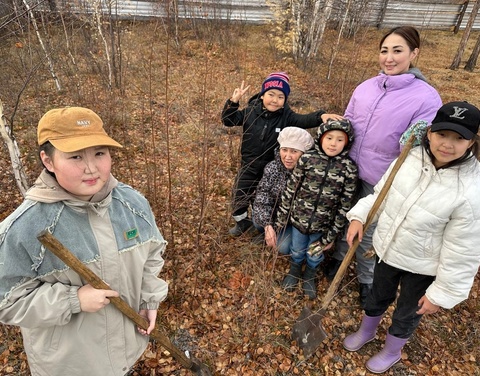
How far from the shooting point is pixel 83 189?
1.13 meters

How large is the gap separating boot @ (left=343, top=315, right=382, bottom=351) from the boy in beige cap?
1856 millimetres

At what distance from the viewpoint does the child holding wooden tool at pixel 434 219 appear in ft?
5.02

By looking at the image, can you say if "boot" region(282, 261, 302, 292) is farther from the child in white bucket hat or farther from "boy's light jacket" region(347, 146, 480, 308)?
"boy's light jacket" region(347, 146, 480, 308)

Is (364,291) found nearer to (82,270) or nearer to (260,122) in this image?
(260,122)

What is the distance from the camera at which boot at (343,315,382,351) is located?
241 centimetres

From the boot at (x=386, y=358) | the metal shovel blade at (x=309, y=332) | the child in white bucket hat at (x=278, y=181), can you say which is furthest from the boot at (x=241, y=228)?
the boot at (x=386, y=358)

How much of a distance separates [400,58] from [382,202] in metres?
1.04

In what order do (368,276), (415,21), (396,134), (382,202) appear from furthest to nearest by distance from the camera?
(415,21) < (368,276) < (396,134) < (382,202)

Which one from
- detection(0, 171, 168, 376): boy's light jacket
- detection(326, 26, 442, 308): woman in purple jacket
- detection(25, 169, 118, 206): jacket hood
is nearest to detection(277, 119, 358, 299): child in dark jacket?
detection(326, 26, 442, 308): woman in purple jacket

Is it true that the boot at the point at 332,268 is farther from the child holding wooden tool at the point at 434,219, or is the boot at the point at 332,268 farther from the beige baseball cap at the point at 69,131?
the beige baseball cap at the point at 69,131

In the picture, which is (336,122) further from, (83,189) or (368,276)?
(83,189)

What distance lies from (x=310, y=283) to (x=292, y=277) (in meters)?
0.18

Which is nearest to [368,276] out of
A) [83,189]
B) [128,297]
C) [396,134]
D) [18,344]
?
[396,134]

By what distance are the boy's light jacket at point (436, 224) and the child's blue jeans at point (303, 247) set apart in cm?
82
